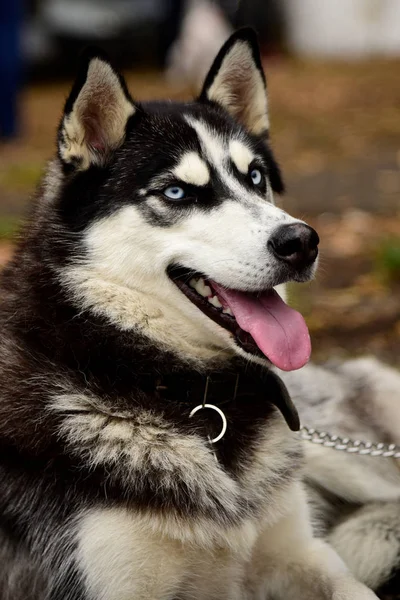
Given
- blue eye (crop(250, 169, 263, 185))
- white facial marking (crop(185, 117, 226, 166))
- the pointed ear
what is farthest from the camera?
the pointed ear

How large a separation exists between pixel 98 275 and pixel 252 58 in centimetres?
107

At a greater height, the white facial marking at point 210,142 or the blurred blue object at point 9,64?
the white facial marking at point 210,142

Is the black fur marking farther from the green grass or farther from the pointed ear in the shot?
the green grass

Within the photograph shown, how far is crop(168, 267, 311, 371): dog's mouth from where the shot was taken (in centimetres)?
278

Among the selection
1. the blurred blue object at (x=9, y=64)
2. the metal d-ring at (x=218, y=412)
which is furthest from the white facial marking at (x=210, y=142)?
the blurred blue object at (x=9, y=64)

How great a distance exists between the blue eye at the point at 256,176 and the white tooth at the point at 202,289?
0.49 meters

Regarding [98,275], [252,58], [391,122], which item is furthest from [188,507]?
[391,122]

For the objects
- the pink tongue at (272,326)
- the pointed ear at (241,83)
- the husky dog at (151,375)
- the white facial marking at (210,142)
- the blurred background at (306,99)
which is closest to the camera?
the husky dog at (151,375)

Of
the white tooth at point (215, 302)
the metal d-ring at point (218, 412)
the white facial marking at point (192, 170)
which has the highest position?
the white facial marking at point (192, 170)

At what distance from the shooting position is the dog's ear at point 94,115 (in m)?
2.86

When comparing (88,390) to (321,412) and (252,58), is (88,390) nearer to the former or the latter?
(321,412)

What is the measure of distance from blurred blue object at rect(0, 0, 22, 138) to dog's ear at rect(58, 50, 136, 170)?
8.69 m

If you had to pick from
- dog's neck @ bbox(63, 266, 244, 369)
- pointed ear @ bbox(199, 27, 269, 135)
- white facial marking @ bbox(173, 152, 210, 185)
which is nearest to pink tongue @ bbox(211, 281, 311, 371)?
dog's neck @ bbox(63, 266, 244, 369)

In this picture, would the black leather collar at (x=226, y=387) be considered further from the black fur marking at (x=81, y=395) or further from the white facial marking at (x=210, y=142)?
the white facial marking at (x=210, y=142)
